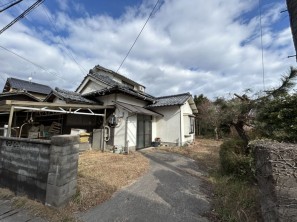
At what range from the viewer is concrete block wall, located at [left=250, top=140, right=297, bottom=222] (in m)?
2.12

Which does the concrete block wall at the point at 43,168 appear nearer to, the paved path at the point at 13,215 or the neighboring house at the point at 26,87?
the paved path at the point at 13,215

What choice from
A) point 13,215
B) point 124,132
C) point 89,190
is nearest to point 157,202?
point 89,190

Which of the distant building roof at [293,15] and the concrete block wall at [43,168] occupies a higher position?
the distant building roof at [293,15]

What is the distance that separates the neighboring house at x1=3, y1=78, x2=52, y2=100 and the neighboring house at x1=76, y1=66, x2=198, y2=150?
41.4 feet

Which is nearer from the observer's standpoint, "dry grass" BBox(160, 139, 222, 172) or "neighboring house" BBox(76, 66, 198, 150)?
"dry grass" BBox(160, 139, 222, 172)

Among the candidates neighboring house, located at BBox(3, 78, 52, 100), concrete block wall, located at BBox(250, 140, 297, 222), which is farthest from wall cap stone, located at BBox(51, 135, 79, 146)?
neighboring house, located at BBox(3, 78, 52, 100)

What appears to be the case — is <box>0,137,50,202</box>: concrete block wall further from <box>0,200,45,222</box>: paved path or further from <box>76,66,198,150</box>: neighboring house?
<box>76,66,198,150</box>: neighboring house

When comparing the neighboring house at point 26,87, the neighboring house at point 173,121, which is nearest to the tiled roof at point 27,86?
the neighboring house at point 26,87

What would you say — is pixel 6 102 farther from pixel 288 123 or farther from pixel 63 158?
pixel 288 123

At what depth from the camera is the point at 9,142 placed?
461cm

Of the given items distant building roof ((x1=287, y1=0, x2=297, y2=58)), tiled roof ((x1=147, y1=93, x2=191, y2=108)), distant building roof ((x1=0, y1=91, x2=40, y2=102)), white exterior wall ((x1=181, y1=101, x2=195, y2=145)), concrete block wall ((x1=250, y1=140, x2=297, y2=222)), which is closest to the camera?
distant building roof ((x1=287, y1=0, x2=297, y2=58))

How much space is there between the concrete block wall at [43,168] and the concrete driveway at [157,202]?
2.42ft

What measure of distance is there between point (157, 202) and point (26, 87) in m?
24.8

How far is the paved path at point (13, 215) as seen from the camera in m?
3.32
